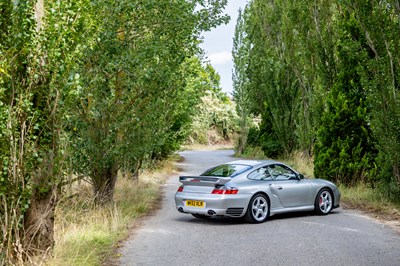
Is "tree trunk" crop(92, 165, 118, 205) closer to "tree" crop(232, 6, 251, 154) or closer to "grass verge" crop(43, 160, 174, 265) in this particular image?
"grass verge" crop(43, 160, 174, 265)

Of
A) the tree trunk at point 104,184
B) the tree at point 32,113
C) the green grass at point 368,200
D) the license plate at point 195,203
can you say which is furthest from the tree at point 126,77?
the green grass at point 368,200

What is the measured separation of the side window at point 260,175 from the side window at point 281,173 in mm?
157

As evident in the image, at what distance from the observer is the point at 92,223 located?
12.9 metres

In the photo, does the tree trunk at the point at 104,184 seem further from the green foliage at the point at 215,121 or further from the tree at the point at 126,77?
the green foliage at the point at 215,121

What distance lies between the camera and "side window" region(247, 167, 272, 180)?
14750 millimetres

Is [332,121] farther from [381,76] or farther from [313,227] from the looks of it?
[313,227]

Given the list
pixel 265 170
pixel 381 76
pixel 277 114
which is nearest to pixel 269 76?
pixel 277 114

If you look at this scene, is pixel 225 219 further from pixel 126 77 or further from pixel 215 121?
pixel 215 121

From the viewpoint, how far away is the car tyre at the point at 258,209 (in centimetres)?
1422

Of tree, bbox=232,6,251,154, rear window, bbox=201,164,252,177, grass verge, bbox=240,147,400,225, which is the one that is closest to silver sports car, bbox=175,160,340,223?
rear window, bbox=201,164,252,177

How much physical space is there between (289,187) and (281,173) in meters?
0.47

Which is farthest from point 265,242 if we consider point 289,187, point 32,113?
point 32,113

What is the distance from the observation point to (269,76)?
122ft

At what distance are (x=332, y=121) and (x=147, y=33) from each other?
800cm
